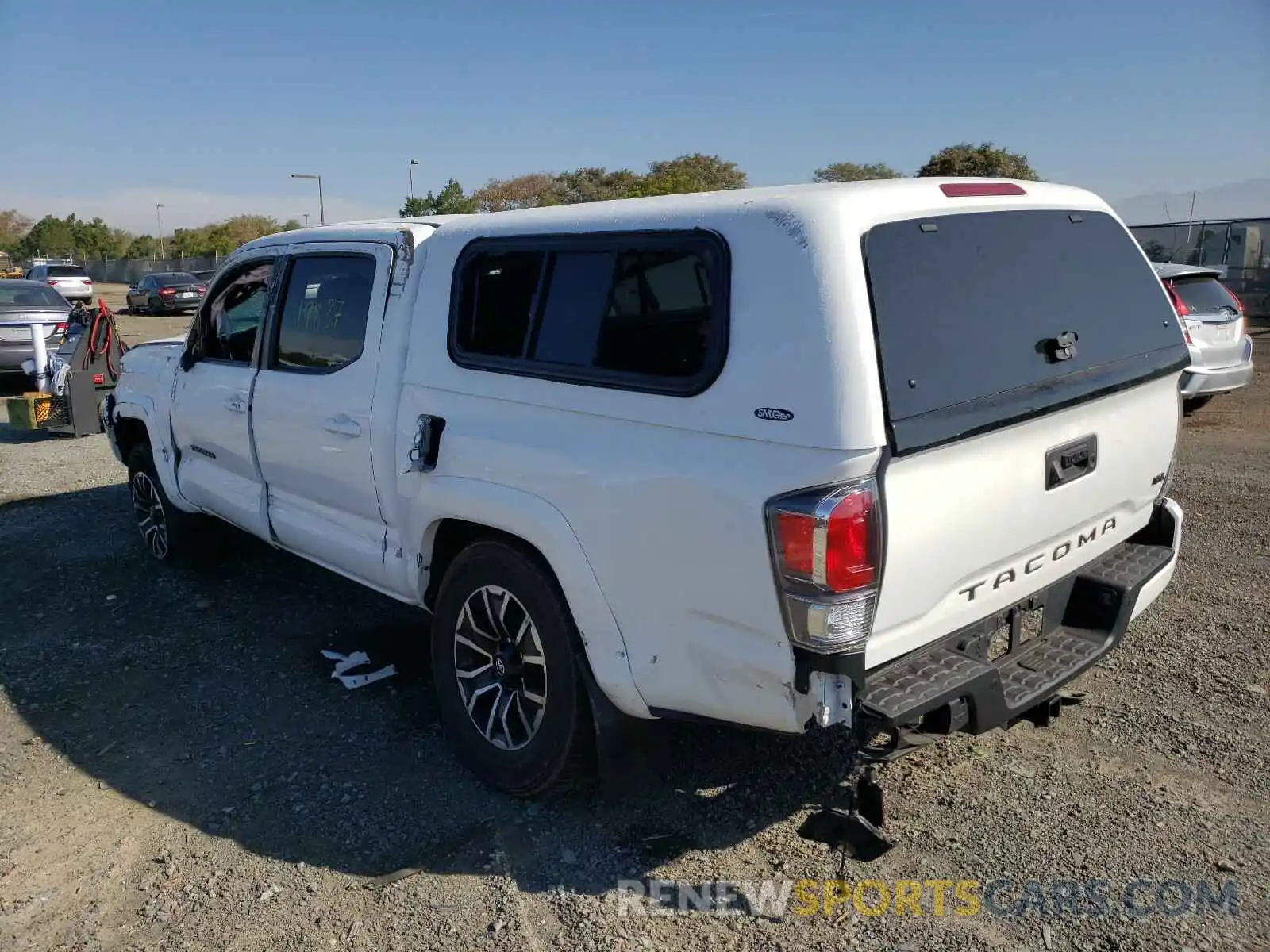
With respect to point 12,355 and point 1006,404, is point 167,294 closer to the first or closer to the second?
point 12,355

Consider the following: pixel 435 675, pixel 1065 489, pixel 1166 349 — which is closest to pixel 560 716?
pixel 435 675

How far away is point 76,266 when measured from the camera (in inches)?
1303

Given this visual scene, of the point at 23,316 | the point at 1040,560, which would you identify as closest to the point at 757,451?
the point at 1040,560

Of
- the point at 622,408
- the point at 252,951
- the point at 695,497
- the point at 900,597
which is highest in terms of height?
the point at 622,408

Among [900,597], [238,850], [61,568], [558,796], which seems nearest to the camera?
[900,597]

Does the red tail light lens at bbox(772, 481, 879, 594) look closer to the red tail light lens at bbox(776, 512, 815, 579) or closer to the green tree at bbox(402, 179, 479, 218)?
the red tail light lens at bbox(776, 512, 815, 579)

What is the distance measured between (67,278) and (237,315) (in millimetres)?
30283

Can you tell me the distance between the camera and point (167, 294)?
30094mm

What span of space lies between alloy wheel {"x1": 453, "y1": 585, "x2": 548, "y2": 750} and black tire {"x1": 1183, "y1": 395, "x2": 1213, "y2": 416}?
948 centimetres

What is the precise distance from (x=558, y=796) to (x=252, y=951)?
1.11m

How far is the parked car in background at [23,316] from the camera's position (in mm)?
13836

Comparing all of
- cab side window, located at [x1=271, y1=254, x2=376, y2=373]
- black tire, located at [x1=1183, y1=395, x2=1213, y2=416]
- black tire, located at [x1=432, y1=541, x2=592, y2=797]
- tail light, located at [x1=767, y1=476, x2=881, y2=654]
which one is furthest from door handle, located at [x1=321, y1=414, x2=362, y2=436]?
black tire, located at [x1=1183, y1=395, x2=1213, y2=416]

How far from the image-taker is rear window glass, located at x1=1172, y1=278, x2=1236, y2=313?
9898 mm

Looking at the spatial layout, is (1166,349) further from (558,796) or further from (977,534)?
(558,796)
